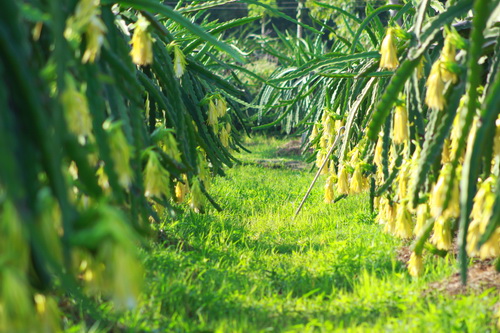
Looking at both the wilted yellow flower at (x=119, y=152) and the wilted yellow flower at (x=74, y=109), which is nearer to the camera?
the wilted yellow flower at (x=74, y=109)

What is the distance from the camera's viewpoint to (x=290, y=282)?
10.3ft

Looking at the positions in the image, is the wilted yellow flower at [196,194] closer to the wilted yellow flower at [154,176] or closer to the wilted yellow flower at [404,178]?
the wilted yellow flower at [154,176]

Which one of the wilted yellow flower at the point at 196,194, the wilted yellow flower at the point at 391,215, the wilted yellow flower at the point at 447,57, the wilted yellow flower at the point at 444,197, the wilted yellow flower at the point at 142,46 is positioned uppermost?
the wilted yellow flower at the point at 142,46

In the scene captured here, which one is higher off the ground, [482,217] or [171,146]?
[171,146]

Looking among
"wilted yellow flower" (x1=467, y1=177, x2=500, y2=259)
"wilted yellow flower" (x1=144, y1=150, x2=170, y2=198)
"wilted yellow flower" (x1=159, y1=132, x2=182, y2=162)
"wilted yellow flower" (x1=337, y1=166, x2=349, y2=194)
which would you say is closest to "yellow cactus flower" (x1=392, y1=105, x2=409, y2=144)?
"wilted yellow flower" (x1=467, y1=177, x2=500, y2=259)

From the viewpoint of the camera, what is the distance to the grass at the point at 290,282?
2453mm

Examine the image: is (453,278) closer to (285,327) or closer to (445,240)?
(445,240)

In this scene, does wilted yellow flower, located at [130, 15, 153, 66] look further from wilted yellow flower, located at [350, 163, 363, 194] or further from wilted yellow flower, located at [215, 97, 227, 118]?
wilted yellow flower, located at [350, 163, 363, 194]

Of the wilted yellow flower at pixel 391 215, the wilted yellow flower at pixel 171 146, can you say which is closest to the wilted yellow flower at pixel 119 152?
the wilted yellow flower at pixel 171 146

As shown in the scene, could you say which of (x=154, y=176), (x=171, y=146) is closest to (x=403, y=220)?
(x=171, y=146)

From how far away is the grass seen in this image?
245 centimetres

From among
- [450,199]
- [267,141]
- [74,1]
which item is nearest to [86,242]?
[74,1]

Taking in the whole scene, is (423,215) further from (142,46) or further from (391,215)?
(142,46)

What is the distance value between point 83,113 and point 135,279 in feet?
1.66
